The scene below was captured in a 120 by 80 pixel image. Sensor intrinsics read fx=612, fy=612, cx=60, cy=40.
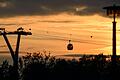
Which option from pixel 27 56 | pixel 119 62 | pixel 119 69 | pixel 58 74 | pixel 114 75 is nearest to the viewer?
pixel 114 75

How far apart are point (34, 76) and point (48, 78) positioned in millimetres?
2702

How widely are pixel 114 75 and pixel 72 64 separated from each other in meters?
16.3

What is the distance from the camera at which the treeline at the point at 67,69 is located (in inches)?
3457

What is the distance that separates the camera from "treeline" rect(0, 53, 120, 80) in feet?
288

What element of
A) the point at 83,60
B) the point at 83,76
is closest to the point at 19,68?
the point at 83,60

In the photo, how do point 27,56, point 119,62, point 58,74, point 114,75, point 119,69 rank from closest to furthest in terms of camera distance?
point 114,75, point 119,69, point 58,74, point 119,62, point 27,56

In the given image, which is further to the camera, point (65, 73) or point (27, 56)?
point (27, 56)

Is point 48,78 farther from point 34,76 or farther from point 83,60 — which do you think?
point 83,60

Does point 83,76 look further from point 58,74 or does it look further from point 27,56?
point 27,56

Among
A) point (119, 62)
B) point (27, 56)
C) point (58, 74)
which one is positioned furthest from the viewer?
point (27, 56)

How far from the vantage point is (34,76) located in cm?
9050

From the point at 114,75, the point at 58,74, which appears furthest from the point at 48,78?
the point at 114,75

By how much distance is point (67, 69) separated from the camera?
296 ft

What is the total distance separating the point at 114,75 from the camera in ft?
255
